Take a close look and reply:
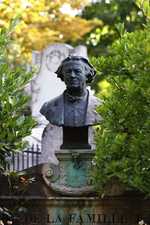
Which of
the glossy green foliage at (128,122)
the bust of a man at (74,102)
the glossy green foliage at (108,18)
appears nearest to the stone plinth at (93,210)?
the glossy green foliage at (128,122)

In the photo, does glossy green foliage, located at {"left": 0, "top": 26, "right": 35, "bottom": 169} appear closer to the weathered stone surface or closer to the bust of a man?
the bust of a man

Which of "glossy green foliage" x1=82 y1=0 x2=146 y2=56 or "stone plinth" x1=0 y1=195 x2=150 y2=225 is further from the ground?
"glossy green foliage" x1=82 y1=0 x2=146 y2=56

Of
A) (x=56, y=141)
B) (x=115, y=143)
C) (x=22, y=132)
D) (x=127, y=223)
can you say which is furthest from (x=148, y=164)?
(x=56, y=141)

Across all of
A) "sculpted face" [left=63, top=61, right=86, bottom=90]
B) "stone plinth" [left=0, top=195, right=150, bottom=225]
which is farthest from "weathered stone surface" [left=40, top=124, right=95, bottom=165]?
"stone plinth" [left=0, top=195, right=150, bottom=225]

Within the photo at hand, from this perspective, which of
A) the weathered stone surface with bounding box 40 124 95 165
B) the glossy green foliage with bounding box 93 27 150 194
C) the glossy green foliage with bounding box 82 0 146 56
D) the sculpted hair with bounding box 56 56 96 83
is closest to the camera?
the glossy green foliage with bounding box 93 27 150 194

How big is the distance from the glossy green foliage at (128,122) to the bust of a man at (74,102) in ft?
2.67

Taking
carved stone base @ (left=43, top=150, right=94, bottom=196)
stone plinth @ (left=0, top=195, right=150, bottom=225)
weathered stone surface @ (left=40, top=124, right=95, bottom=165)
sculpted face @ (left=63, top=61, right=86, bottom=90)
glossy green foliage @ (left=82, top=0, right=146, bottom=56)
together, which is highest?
glossy green foliage @ (left=82, top=0, right=146, bottom=56)

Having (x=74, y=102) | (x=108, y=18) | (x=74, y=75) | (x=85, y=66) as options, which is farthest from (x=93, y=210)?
(x=108, y=18)

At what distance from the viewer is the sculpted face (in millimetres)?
8672

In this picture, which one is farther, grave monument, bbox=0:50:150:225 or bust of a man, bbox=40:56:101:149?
bust of a man, bbox=40:56:101:149

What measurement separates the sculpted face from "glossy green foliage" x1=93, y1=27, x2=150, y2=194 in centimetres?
83

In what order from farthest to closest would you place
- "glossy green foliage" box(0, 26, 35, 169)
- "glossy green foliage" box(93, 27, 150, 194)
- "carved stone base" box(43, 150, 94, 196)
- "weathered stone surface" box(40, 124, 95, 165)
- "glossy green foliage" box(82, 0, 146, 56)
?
"glossy green foliage" box(82, 0, 146, 56) → "weathered stone surface" box(40, 124, 95, 165) → "carved stone base" box(43, 150, 94, 196) → "glossy green foliage" box(0, 26, 35, 169) → "glossy green foliage" box(93, 27, 150, 194)

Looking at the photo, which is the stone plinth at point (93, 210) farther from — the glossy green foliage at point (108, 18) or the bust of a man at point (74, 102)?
the glossy green foliage at point (108, 18)

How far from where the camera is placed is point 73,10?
25.1 metres
